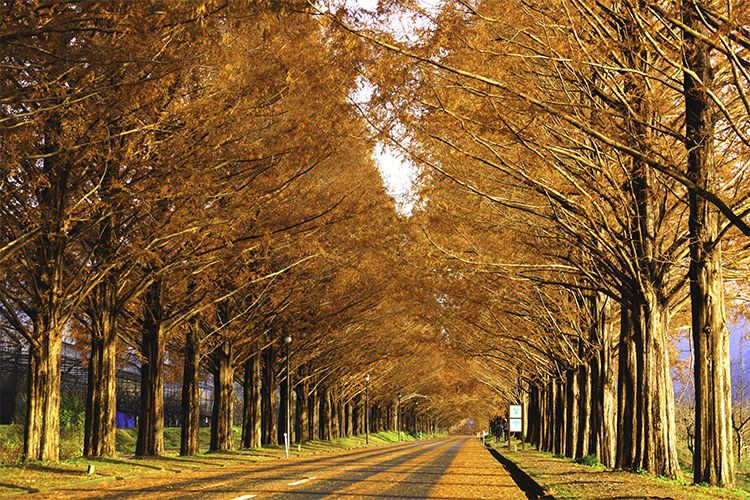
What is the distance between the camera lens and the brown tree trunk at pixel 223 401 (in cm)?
2792

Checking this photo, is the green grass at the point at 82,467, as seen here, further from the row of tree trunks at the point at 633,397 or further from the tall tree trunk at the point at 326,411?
the tall tree trunk at the point at 326,411

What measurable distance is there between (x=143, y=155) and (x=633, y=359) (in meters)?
12.5

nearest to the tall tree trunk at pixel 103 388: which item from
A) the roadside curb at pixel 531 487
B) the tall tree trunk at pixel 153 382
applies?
the tall tree trunk at pixel 153 382

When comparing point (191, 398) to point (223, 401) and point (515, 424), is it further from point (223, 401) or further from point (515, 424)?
point (515, 424)

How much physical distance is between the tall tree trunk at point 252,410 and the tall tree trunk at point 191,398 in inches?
261

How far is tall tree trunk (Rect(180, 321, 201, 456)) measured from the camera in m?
24.3

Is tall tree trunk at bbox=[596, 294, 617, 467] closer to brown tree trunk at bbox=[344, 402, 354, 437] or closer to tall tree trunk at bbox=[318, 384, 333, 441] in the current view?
tall tree trunk at bbox=[318, 384, 333, 441]

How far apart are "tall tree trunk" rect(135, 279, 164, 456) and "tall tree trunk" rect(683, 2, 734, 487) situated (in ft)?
52.4

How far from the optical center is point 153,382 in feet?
71.9

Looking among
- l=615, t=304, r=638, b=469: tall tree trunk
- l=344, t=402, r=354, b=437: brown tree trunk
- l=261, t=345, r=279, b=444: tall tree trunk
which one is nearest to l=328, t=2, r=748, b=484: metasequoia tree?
l=615, t=304, r=638, b=469: tall tree trunk

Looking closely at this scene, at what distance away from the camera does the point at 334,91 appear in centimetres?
1315

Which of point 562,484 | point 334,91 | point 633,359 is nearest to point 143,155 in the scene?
point 334,91

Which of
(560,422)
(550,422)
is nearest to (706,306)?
(560,422)

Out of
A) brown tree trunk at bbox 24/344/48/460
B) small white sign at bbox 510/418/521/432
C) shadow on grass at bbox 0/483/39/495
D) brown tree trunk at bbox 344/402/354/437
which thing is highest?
brown tree trunk at bbox 24/344/48/460
